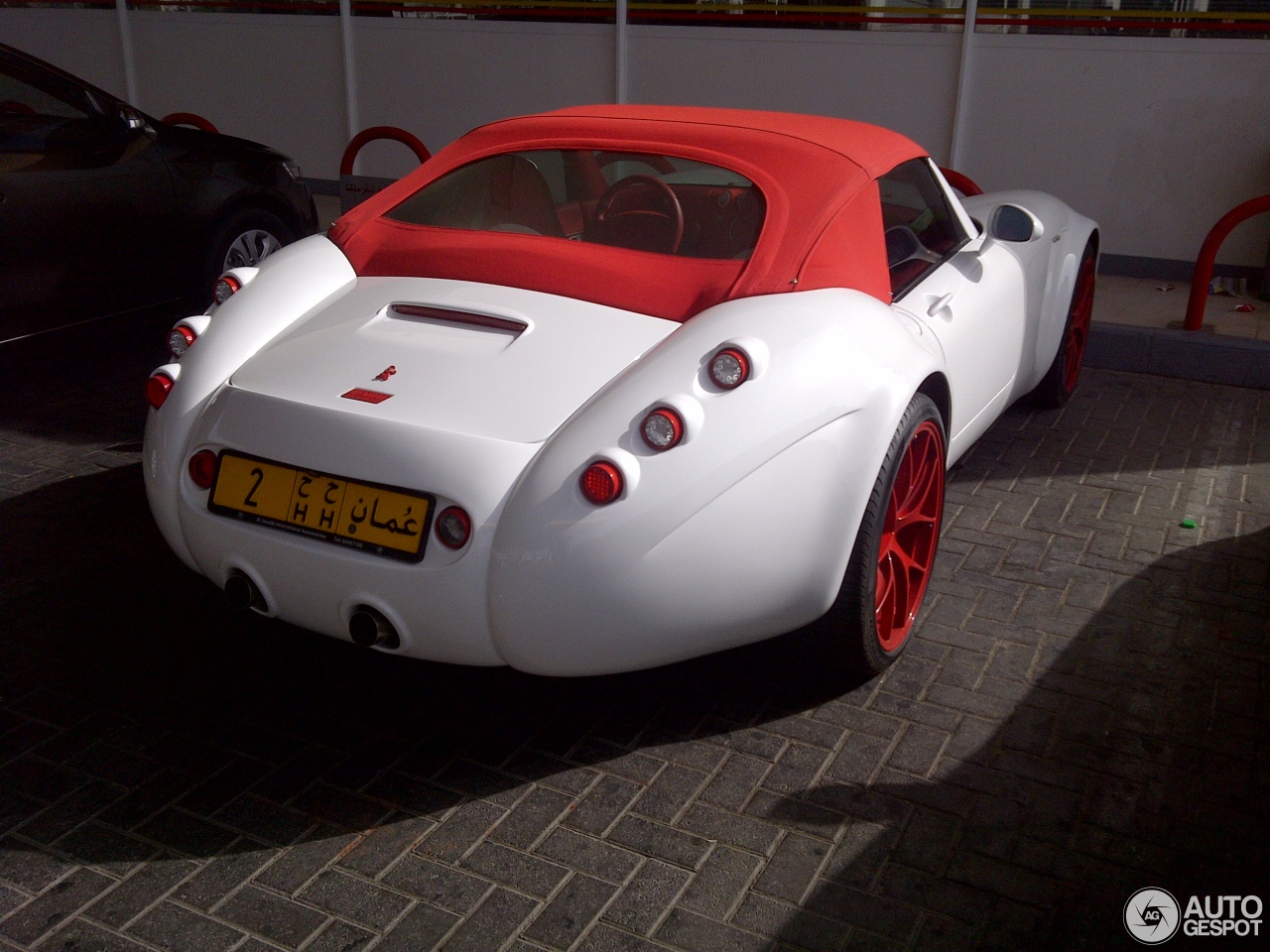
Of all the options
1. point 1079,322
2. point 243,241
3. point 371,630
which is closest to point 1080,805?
point 371,630

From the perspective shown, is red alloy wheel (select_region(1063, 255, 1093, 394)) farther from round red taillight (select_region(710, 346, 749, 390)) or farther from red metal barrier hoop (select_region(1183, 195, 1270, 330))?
round red taillight (select_region(710, 346, 749, 390))

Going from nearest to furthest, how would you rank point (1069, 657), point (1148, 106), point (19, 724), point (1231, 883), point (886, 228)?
point (1231, 883)
point (19, 724)
point (1069, 657)
point (886, 228)
point (1148, 106)

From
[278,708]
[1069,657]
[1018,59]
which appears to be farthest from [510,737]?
[1018,59]

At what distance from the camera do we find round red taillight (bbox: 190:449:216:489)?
2.77 meters

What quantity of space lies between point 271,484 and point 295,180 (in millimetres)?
4364

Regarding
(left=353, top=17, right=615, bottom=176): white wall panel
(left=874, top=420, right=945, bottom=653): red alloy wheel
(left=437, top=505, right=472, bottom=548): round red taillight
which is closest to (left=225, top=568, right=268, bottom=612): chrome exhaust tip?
(left=437, top=505, right=472, bottom=548): round red taillight

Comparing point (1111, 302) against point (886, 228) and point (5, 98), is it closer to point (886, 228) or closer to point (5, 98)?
point (886, 228)

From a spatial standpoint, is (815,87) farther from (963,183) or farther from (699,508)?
(699,508)

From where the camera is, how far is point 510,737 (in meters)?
2.92

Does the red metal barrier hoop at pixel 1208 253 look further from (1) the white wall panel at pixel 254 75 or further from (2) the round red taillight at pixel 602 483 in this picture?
(1) the white wall panel at pixel 254 75

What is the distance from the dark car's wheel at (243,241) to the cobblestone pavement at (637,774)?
7.66ft

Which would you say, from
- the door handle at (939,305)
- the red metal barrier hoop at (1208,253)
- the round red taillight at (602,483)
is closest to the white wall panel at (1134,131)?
the red metal barrier hoop at (1208,253)

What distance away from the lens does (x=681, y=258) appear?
3107mm

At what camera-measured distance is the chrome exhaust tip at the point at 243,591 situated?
2732mm
